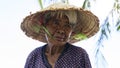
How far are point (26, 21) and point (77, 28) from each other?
0.44 m

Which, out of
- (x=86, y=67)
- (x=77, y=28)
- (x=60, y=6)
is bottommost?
(x=86, y=67)

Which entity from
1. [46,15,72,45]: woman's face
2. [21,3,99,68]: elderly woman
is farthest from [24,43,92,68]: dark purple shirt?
[46,15,72,45]: woman's face

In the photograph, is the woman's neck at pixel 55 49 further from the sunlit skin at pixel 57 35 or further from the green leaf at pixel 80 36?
the green leaf at pixel 80 36

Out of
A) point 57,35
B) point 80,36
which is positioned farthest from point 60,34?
point 80,36

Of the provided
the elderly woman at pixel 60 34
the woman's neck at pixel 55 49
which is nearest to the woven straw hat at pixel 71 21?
the elderly woman at pixel 60 34

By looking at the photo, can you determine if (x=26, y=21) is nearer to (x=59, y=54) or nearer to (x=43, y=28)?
(x=43, y=28)

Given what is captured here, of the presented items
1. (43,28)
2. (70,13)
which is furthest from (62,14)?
(43,28)

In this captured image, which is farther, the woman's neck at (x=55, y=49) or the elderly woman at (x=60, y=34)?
the woman's neck at (x=55, y=49)

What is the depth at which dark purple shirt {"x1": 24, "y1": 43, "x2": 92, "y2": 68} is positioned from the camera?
2.97m

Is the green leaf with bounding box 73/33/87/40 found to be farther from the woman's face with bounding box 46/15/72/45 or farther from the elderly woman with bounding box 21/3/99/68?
the woman's face with bounding box 46/15/72/45

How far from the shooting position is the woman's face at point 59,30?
2918 millimetres

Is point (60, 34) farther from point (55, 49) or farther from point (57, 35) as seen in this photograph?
point (55, 49)

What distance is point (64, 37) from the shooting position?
2.92 m

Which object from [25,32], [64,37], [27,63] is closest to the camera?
[64,37]
